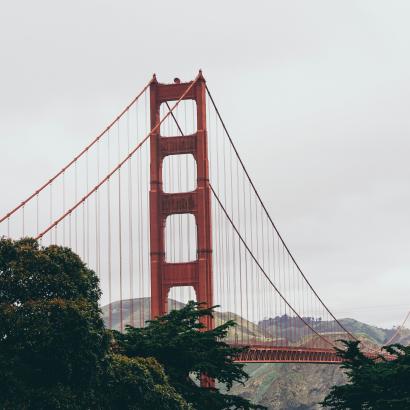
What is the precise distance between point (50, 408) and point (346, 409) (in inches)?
1043

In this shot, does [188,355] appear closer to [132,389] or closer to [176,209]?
[132,389]

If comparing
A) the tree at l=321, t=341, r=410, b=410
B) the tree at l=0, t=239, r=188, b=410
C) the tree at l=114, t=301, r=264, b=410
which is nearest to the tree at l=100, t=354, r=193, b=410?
the tree at l=0, t=239, r=188, b=410

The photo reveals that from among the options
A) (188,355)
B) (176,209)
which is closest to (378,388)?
(188,355)

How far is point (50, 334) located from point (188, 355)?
783 inches

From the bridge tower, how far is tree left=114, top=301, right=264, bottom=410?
16.1m

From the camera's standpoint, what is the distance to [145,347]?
213 ft

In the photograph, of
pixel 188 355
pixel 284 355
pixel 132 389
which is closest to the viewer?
pixel 132 389

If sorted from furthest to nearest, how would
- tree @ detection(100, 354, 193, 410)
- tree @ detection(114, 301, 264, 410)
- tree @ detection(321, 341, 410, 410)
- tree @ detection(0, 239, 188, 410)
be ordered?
tree @ detection(321, 341, 410, 410) < tree @ detection(114, 301, 264, 410) < tree @ detection(100, 354, 193, 410) < tree @ detection(0, 239, 188, 410)

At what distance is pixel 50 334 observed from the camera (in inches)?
1844

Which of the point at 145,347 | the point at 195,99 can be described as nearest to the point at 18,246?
the point at 145,347

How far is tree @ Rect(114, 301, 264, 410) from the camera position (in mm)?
64750

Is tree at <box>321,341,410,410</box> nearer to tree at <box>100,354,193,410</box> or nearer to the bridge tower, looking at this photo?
tree at <box>100,354,193,410</box>

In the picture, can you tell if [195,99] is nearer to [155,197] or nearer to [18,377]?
[155,197]

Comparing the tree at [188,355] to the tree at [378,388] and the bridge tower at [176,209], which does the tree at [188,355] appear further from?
Result: the bridge tower at [176,209]
